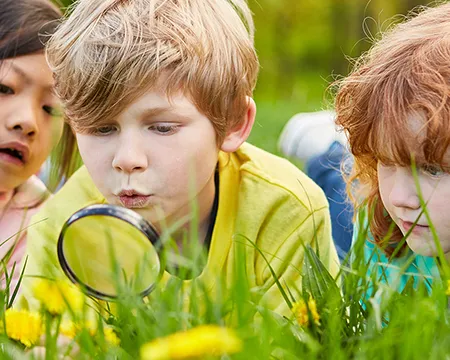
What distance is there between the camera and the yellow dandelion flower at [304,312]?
165 centimetres

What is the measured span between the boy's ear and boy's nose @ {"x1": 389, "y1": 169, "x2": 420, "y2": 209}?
2.21 ft

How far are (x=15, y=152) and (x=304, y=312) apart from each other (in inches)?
69.0

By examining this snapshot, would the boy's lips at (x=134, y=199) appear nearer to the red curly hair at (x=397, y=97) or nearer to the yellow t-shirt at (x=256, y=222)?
the yellow t-shirt at (x=256, y=222)

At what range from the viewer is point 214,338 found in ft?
3.30

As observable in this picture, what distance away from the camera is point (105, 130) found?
8.01 ft

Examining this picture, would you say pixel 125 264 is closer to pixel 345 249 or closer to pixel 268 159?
pixel 268 159

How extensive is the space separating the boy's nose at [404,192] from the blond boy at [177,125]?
0.81 ft

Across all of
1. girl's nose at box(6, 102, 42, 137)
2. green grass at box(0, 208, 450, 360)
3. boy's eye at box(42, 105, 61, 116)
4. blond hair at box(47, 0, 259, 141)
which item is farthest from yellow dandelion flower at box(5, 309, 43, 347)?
boy's eye at box(42, 105, 61, 116)

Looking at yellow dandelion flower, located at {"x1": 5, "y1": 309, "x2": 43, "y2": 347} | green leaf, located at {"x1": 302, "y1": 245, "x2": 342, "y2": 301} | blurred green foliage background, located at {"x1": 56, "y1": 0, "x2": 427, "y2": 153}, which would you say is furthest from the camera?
blurred green foliage background, located at {"x1": 56, "y1": 0, "x2": 427, "y2": 153}

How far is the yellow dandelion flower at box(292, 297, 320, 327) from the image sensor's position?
64.9 inches

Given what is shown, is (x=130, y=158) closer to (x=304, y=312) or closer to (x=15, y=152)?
(x=304, y=312)

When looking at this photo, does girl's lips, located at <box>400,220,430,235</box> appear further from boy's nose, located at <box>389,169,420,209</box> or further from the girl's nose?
the girl's nose

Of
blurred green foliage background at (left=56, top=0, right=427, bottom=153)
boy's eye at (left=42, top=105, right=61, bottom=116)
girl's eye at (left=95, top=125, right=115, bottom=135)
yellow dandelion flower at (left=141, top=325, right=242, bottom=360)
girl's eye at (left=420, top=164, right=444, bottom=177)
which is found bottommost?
blurred green foliage background at (left=56, top=0, right=427, bottom=153)

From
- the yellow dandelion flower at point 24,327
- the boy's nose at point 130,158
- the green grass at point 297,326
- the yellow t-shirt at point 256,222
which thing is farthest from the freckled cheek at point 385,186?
the yellow dandelion flower at point 24,327
